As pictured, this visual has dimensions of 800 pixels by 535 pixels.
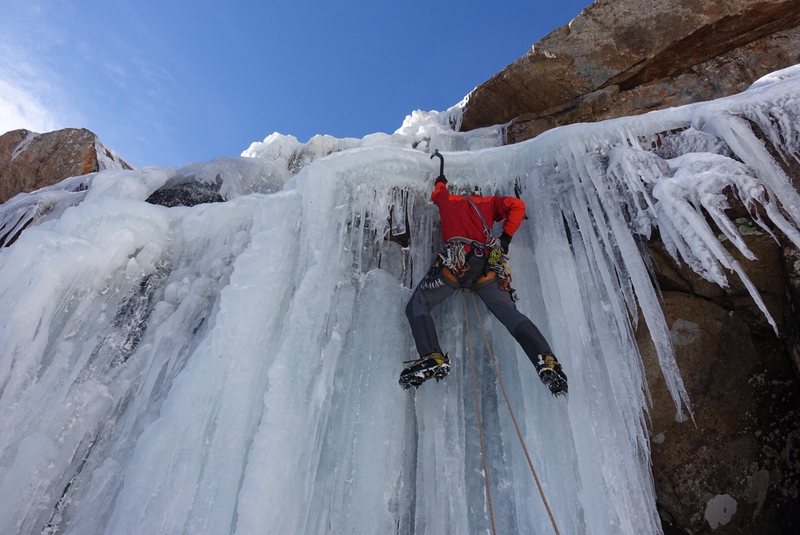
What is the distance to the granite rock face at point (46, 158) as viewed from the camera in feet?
21.6

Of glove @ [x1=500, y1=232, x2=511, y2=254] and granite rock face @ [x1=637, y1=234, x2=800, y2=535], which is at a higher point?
glove @ [x1=500, y1=232, x2=511, y2=254]

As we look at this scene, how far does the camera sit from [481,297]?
3359 mm

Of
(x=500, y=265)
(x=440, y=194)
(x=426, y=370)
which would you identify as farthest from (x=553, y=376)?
(x=440, y=194)

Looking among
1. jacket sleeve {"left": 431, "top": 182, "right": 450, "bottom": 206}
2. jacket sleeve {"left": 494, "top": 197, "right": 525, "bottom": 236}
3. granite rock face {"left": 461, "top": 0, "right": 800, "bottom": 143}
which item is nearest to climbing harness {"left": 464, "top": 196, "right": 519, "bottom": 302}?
jacket sleeve {"left": 494, "top": 197, "right": 525, "bottom": 236}

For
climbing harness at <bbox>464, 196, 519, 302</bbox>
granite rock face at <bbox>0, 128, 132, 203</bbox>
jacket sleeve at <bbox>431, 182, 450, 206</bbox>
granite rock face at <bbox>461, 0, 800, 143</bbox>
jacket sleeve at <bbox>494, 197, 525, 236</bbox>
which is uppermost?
granite rock face at <bbox>461, 0, 800, 143</bbox>

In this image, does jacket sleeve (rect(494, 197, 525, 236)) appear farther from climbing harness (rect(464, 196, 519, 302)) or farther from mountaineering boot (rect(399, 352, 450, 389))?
mountaineering boot (rect(399, 352, 450, 389))

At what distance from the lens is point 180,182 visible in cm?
557

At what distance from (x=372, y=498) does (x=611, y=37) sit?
5960 millimetres

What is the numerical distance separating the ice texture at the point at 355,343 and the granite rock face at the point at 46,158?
3.39 meters

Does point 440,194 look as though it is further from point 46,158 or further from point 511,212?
point 46,158

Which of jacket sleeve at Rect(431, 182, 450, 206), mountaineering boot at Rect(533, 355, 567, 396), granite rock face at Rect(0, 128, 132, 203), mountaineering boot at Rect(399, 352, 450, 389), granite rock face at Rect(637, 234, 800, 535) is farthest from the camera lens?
granite rock face at Rect(0, 128, 132, 203)

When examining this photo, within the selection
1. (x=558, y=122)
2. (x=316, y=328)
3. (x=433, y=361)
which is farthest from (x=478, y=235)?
(x=558, y=122)

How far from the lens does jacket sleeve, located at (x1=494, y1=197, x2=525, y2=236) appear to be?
354cm

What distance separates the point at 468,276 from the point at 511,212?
574 millimetres
